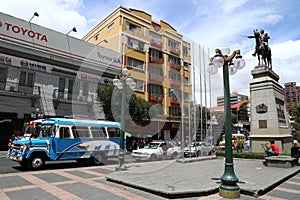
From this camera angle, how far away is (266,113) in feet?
44.3

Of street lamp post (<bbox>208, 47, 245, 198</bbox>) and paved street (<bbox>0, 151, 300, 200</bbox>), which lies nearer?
street lamp post (<bbox>208, 47, 245, 198</bbox>)

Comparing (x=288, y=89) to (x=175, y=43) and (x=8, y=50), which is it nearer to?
(x=175, y=43)

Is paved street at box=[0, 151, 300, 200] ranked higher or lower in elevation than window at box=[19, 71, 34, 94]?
lower

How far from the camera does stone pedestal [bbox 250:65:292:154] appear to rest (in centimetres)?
1319

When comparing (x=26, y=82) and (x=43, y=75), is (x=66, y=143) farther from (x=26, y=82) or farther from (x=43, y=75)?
(x=43, y=75)

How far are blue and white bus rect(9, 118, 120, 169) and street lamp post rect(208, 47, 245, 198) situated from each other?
8.91 meters

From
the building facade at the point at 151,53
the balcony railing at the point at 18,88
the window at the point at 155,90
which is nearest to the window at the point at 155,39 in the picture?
the building facade at the point at 151,53

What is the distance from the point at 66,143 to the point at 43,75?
14040 mm

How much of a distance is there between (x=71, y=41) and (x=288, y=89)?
226ft

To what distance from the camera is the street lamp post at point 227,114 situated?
6.02m

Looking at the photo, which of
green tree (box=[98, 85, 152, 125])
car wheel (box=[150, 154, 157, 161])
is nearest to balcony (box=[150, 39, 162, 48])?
green tree (box=[98, 85, 152, 125])

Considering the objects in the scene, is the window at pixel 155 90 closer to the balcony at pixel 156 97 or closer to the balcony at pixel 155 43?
the balcony at pixel 156 97

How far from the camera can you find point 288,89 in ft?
226

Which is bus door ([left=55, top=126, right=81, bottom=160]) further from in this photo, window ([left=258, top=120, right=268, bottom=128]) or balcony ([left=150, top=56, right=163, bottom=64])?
balcony ([left=150, top=56, right=163, bottom=64])
